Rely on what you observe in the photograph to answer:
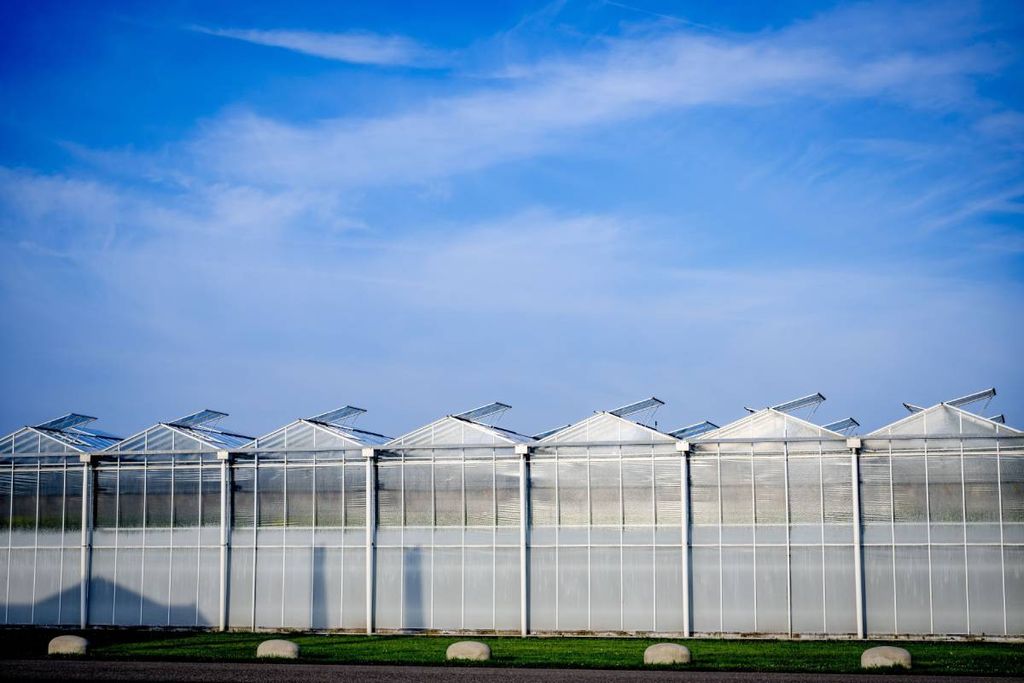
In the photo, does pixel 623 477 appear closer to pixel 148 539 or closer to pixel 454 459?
pixel 454 459

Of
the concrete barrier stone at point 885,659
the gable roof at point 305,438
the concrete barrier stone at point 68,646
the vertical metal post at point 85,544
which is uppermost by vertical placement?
the gable roof at point 305,438

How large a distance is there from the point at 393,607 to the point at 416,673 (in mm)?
14947

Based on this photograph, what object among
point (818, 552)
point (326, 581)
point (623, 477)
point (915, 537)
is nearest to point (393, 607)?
point (326, 581)

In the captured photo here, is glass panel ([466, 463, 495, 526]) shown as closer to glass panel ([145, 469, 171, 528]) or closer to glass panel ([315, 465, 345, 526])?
glass panel ([315, 465, 345, 526])

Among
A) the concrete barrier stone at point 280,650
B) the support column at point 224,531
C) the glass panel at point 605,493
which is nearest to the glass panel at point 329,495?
the support column at point 224,531

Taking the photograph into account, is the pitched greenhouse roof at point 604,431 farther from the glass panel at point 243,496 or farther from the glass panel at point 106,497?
the glass panel at point 106,497

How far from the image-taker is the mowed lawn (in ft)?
114

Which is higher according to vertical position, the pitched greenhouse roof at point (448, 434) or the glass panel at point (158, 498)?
the pitched greenhouse roof at point (448, 434)

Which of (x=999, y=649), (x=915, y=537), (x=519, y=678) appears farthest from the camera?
(x=915, y=537)

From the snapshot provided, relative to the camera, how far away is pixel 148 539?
1988 inches

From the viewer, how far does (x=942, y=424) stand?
44.5 meters

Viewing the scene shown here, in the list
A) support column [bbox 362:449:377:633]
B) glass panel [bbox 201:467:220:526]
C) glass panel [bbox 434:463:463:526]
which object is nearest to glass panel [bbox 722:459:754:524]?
glass panel [bbox 434:463:463:526]

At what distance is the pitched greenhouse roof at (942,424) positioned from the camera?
145 ft

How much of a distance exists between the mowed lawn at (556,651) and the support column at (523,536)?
210 cm
